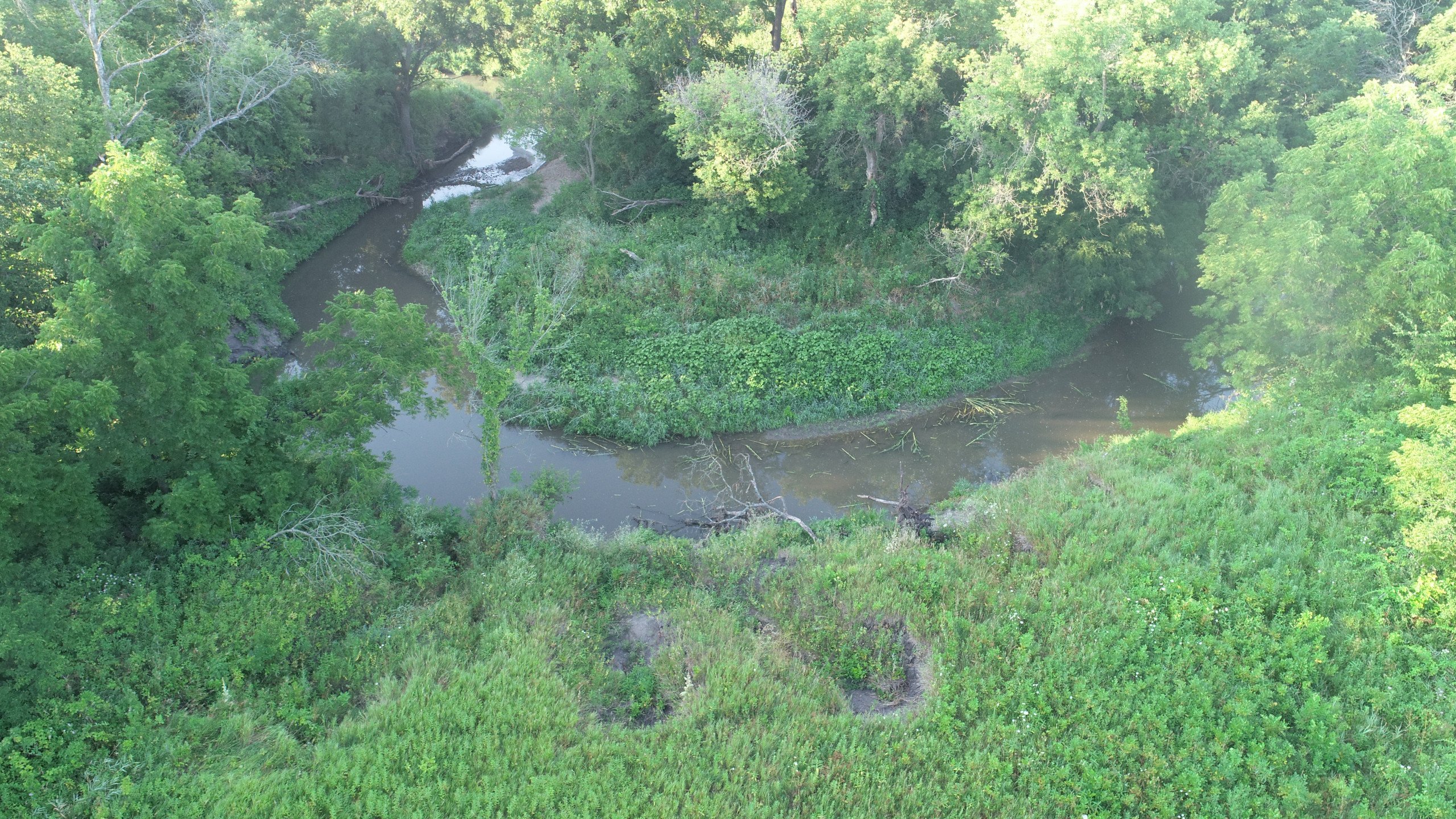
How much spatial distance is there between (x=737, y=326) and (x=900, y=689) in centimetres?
1146

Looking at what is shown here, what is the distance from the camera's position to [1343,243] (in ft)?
45.9

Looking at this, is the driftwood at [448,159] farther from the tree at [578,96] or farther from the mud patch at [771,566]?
the mud patch at [771,566]

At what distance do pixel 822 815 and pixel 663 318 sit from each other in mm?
14195

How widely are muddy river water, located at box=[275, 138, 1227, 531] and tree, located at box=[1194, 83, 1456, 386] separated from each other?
4096mm

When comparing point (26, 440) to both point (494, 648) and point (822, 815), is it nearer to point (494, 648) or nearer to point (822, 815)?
point (494, 648)

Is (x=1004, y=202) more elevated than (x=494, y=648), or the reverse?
(x=1004, y=202)

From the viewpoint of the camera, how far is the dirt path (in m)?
28.1

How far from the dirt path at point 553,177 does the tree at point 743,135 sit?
7506 mm

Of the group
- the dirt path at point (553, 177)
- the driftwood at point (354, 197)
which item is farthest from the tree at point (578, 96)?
the driftwood at point (354, 197)

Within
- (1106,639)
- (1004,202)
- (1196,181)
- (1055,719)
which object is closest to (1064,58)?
(1004,202)

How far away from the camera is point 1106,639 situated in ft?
35.1

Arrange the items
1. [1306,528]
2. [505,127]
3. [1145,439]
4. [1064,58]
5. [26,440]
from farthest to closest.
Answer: [505,127]
[1064,58]
[1145,439]
[1306,528]
[26,440]

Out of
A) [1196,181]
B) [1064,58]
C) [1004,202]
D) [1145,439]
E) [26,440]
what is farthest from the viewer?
[1196,181]

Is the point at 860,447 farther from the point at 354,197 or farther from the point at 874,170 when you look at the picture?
the point at 354,197
